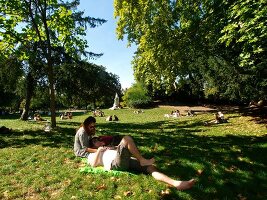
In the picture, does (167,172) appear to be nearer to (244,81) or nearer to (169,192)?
(169,192)

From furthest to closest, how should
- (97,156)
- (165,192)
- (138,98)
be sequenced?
1. (138,98)
2. (97,156)
3. (165,192)

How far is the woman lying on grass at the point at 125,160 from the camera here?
7352 mm

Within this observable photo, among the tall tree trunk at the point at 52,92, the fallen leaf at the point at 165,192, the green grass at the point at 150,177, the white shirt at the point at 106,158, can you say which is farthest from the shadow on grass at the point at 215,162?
the tall tree trunk at the point at 52,92

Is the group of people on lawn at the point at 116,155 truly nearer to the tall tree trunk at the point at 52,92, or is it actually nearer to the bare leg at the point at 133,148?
the bare leg at the point at 133,148

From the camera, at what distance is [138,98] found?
55.4m

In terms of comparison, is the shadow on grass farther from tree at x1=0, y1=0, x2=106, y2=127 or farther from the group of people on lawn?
tree at x1=0, y1=0, x2=106, y2=127

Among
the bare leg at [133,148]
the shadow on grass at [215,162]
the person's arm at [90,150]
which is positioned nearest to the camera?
the shadow on grass at [215,162]

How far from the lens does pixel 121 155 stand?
7.54 meters

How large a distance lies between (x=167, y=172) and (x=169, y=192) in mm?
1513

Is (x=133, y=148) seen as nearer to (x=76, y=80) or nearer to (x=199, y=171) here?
(x=199, y=171)

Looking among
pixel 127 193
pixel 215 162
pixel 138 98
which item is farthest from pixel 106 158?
pixel 138 98

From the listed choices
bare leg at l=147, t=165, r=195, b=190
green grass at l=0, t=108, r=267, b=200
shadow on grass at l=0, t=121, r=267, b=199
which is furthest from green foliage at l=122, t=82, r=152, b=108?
bare leg at l=147, t=165, r=195, b=190

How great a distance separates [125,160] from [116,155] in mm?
276

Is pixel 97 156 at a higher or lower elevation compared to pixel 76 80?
lower
